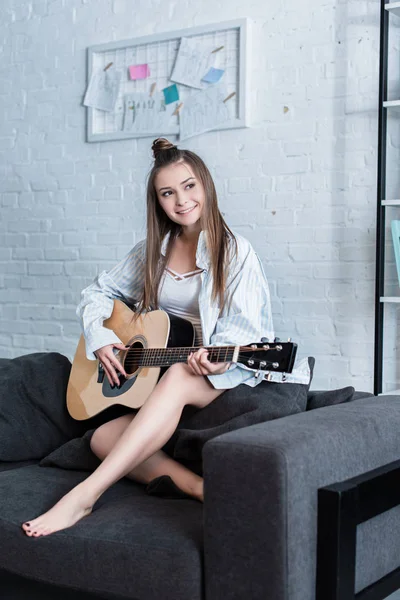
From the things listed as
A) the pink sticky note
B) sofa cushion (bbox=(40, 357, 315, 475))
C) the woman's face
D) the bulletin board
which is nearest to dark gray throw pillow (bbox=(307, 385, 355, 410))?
sofa cushion (bbox=(40, 357, 315, 475))

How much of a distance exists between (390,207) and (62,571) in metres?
2.11

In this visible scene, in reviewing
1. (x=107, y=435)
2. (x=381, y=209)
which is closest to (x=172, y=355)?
(x=107, y=435)

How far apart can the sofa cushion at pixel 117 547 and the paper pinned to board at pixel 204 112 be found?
210 cm

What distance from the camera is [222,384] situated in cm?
232

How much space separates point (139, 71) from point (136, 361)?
6.34 feet

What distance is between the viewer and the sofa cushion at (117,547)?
1.70m

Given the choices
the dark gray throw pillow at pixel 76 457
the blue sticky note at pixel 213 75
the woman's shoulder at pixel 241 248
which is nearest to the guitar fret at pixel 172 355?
the dark gray throw pillow at pixel 76 457

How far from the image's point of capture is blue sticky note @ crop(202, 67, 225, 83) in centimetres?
374

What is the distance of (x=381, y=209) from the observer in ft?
10.5

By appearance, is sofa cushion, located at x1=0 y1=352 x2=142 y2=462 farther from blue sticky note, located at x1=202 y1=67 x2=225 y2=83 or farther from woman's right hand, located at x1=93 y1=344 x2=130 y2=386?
blue sticky note, located at x1=202 y1=67 x2=225 y2=83

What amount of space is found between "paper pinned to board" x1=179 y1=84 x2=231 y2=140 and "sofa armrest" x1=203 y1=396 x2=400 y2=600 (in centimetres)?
228

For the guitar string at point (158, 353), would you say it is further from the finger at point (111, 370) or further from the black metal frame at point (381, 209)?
the black metal frame at point (381, 209)

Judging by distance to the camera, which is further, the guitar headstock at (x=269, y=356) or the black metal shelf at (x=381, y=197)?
the black metal shelf at (x=381, y=197)

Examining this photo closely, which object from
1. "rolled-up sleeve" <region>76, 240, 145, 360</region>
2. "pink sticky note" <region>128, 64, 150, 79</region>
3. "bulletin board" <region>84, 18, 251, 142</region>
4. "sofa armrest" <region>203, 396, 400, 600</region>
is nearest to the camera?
"sofa armrest" <region>203, 396, 400, 600</region>
